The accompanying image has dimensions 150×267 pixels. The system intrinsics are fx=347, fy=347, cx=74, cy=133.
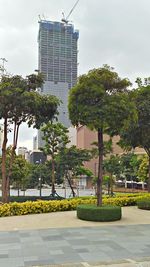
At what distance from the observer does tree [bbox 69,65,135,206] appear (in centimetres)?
1256

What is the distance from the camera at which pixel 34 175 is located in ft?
119

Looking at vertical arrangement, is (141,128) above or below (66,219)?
above

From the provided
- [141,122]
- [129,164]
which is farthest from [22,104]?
[129,164]

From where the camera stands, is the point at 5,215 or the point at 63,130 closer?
the point at 5,215

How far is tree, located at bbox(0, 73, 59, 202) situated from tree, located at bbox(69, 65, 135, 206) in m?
4.25

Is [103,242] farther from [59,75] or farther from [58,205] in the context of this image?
[59,75]

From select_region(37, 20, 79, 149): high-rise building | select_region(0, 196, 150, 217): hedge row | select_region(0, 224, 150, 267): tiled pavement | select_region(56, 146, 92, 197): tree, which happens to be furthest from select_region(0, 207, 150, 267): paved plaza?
select_region(37, 20, 79, 149): high-rise building

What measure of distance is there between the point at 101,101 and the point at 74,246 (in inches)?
231

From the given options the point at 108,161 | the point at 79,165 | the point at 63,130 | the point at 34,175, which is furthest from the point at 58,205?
the point at 108,161

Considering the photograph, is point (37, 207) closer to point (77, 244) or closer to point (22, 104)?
point (22, 104)

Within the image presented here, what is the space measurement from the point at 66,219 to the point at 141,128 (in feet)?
20.4

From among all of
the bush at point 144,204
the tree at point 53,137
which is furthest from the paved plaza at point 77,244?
the tree at point 53,137

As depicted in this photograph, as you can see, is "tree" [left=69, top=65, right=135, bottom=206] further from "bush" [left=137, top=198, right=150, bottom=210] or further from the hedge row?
"bush" [left=137, top=198, right=150, bottom=210]

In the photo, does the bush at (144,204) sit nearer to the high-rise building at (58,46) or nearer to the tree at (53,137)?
the tree at (53,137)
